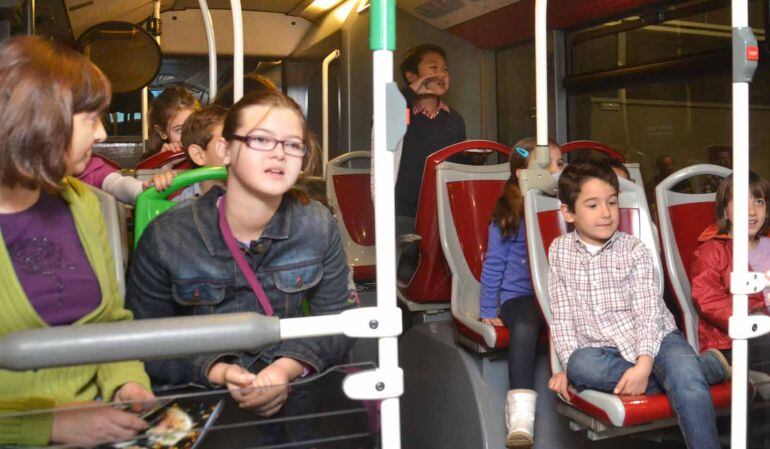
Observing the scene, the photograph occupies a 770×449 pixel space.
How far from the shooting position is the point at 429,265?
155 inches

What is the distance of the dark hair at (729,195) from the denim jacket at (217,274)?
167 cm

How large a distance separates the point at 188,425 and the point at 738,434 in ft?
5.13

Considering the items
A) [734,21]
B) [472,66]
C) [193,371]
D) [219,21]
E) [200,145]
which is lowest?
[193,371]

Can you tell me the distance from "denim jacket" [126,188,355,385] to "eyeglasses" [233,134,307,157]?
0.19 m

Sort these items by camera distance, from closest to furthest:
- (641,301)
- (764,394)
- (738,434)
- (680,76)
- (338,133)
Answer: (738,434)
(764,394)
(641,301)
(680,76)
(338,133)

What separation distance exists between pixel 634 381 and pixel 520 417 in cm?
47

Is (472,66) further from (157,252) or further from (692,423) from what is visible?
(157,252)

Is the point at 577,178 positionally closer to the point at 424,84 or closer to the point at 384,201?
the point at 384,201

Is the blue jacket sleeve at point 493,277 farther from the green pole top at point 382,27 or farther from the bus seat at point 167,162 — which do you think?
the green pole top at point 382,27

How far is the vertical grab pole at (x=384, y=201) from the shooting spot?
1562 mm

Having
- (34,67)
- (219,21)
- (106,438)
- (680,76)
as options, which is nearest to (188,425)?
(106,438)

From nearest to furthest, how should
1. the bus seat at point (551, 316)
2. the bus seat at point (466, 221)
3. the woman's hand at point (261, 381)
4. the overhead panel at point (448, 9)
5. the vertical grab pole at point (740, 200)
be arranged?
the woman's hand at point (261, 381), the vertical grab pole at point (740, 200), the bus seat at point (551, 316), the bus seat at point (466, 221), the overhead panel at point (448, 9)

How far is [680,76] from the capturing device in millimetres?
4461

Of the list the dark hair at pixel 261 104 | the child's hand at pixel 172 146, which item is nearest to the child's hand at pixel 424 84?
the child's hand at pixel 172 146
